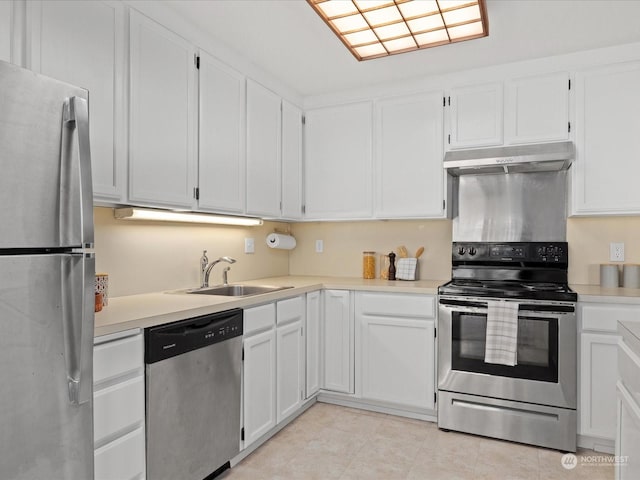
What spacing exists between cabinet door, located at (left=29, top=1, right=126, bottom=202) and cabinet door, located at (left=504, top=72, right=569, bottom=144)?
93.9 inches

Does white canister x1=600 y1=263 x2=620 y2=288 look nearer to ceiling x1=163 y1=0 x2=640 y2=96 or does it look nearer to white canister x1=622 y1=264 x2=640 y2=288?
white canister x1=622 y1=264 x2=640 y2=288

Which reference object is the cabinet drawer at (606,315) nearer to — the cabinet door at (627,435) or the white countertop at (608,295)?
the white countertop at (608,295)

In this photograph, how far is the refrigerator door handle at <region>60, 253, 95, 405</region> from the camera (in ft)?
4.21

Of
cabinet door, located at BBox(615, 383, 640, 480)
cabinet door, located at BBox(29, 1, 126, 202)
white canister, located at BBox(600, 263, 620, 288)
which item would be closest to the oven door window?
white canister, located at BBox(600, 263, 620, 288)

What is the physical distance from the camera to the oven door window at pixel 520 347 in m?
2.58

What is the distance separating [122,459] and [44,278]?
0.84m

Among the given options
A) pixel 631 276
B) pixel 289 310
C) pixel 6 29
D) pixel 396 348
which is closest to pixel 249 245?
pixel 289 310

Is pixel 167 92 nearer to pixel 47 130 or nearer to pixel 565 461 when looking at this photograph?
pixel 47 130

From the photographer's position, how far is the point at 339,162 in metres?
3.49

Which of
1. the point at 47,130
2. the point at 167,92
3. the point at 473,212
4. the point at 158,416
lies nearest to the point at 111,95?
the point at 167,92

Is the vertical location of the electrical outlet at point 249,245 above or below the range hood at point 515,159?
below

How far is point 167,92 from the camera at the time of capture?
224 cm

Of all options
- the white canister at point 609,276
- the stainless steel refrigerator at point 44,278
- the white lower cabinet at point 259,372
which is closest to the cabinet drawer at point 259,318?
the white lower cabinet at point 259,372

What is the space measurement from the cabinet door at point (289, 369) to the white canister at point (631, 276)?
83.8 inches
